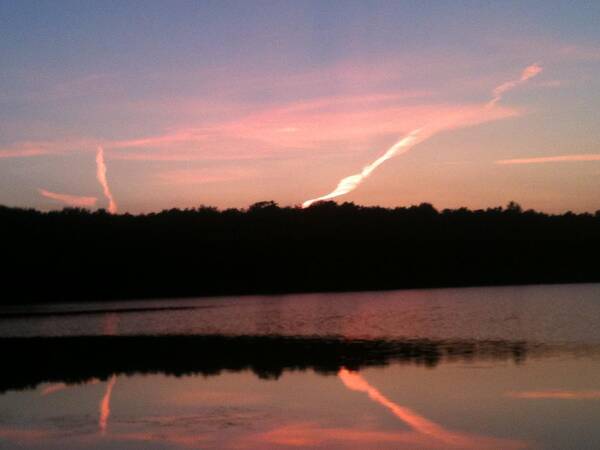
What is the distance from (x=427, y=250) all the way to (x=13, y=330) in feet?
217

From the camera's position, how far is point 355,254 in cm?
9956

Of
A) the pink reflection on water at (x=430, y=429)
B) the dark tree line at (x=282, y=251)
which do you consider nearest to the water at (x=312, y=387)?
the pink reflection on water at (x=430, y=429)

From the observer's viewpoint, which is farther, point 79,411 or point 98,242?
point 98,242

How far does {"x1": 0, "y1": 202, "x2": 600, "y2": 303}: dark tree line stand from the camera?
87.5 m

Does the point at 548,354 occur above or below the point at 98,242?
below

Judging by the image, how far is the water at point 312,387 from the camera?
1370 centimetres

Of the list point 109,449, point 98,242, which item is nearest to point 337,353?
point 109,449

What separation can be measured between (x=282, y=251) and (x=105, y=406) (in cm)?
8118

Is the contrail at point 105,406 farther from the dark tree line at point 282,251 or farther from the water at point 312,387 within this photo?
the dark tree line at point 282,251

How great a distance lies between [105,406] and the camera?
17.3m

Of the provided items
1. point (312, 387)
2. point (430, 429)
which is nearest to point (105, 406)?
point (312, 387)

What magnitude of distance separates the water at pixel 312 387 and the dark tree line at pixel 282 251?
174ft

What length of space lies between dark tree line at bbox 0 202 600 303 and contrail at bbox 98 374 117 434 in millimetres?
63121

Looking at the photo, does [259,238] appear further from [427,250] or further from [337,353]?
[337,353]
